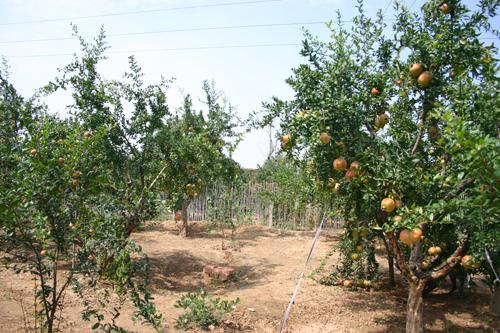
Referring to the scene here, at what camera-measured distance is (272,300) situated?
5.59 m

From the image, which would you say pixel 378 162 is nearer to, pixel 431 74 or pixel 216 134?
pixel 431 74

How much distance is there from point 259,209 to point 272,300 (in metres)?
8.17

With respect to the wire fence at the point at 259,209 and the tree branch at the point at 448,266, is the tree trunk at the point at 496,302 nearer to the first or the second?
the tree branch at the point at 448,266

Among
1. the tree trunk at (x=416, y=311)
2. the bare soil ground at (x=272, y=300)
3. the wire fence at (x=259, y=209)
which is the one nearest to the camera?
the tree trunk at (x=416, y=311)

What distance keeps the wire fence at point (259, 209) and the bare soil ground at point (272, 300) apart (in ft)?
11.8

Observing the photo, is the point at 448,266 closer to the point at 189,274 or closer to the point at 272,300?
the point at 272,300

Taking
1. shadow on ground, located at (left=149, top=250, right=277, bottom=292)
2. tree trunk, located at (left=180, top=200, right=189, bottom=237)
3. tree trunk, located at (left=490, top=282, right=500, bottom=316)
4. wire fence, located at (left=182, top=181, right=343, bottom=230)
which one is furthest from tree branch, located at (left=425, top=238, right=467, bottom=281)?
wire fence, located at (left=182, top=181, right=343, bottom=230)

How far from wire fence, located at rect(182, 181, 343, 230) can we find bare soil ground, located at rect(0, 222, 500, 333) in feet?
11.8

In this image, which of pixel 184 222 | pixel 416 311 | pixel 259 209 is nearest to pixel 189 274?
pixel 184 222

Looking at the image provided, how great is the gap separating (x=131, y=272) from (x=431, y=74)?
2.94 meters

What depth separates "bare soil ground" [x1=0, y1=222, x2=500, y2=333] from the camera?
15.5ft

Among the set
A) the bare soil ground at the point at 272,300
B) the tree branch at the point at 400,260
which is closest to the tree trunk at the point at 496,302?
the bare soil ground at the point at 272,300

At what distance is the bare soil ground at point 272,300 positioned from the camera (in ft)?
15.5

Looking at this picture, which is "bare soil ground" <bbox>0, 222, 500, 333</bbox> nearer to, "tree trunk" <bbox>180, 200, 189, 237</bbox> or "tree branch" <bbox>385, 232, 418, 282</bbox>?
"tree branch" <bbox>385, 232, 418, 282</bbox>
